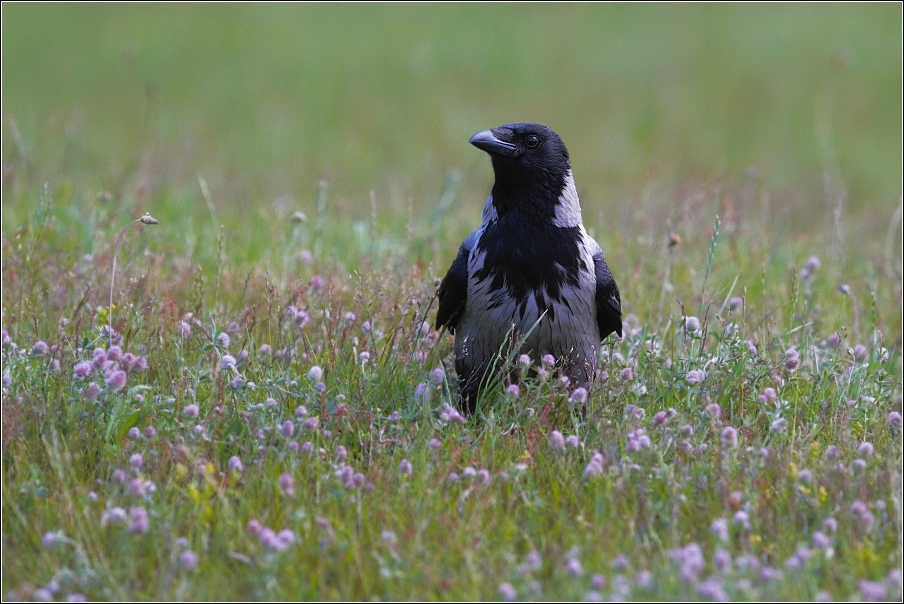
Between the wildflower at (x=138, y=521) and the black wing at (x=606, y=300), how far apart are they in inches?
85.6

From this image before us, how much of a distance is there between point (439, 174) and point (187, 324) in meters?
6.44

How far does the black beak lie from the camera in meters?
4.54

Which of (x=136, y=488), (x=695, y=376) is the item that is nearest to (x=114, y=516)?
(x=136, y=488)

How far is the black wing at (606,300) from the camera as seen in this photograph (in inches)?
179

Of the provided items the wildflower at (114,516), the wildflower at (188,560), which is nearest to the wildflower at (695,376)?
the wildflower at (188,560)

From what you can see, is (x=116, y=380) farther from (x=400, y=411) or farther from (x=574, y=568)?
(x=574, y=568)

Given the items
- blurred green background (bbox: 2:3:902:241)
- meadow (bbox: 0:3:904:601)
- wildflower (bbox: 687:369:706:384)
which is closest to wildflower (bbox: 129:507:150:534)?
meadow (bbox: 0:3:904:601)

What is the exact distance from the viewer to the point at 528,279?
4359mm

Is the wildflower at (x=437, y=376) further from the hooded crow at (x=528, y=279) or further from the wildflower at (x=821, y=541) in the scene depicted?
the wildflower at (x=821, y=541)

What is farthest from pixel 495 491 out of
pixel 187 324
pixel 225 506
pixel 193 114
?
pixel 193 114

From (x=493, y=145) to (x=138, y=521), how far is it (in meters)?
2.24

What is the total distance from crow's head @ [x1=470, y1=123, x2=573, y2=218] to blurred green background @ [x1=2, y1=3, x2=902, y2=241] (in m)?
2.89

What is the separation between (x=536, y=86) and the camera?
13828 millimetres

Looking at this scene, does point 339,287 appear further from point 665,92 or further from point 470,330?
point 665,92
